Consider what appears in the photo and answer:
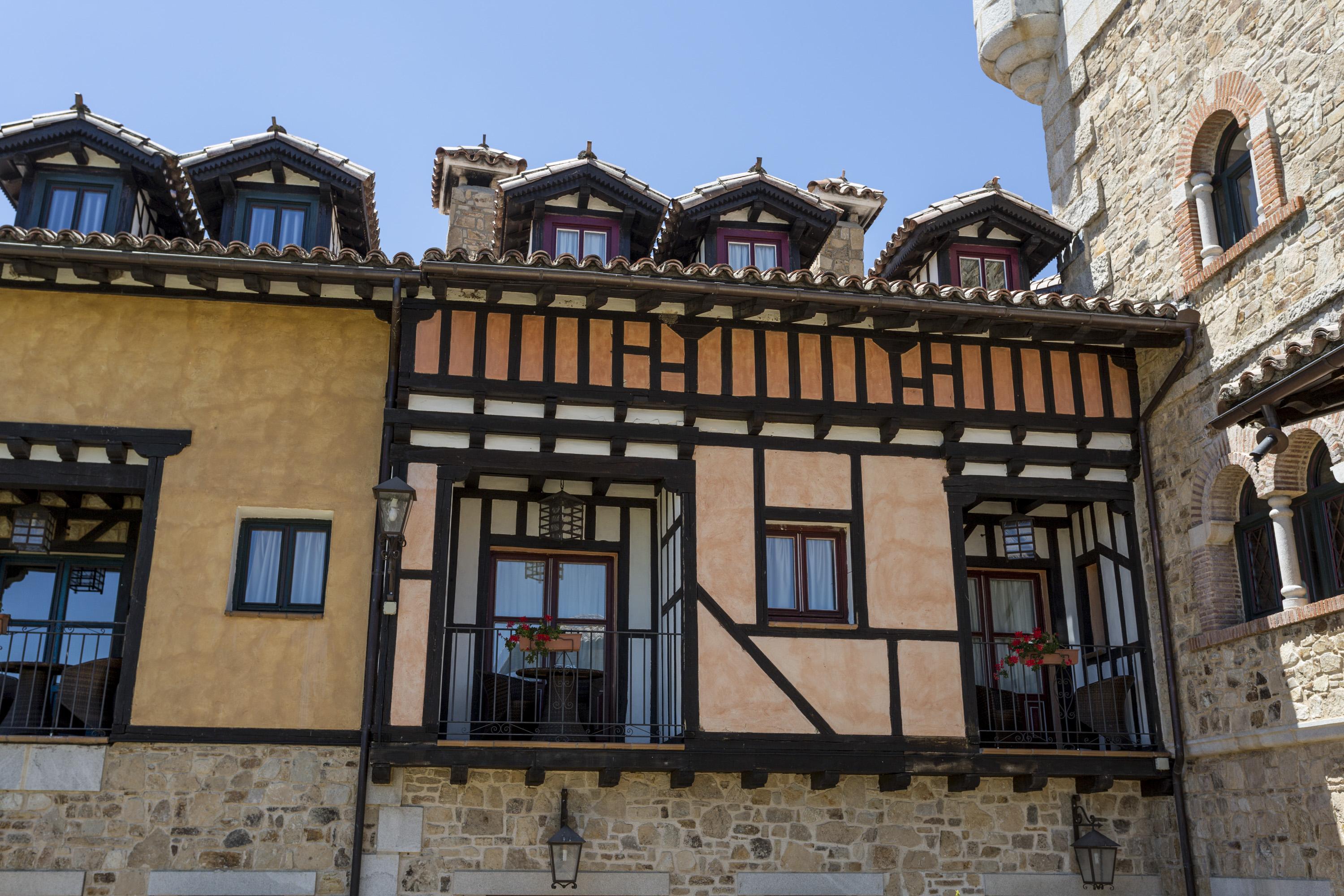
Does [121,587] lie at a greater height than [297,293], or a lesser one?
lesser

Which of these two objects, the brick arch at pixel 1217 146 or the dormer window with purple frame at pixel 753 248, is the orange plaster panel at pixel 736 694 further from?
the brick arch at pixel 1217 146

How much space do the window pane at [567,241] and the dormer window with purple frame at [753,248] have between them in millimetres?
1554

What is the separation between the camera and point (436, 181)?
16.9m

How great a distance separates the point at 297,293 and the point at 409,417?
163 centimetres

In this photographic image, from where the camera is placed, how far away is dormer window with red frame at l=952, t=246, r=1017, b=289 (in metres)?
14.2

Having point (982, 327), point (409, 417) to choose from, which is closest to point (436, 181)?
point (409, 417)

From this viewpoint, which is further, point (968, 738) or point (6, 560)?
point (6, 560)

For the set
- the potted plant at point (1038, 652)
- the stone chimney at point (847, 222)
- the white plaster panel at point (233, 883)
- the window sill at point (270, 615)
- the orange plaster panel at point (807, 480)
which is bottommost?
the white plaster panel at point (233, 883)

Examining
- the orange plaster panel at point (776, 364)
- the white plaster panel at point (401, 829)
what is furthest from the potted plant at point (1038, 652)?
the white plaster panel at point (401, 829)

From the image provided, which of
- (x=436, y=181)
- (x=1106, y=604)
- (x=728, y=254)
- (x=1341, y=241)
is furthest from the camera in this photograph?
(x=436, y=181)

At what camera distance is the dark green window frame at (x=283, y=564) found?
431 inches

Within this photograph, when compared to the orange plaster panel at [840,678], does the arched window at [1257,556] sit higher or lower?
higher

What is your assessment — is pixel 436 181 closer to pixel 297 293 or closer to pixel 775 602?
pixel 297 293

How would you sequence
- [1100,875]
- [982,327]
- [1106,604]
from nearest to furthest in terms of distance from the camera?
[1100,875] < [982,327] < [1106,604]
